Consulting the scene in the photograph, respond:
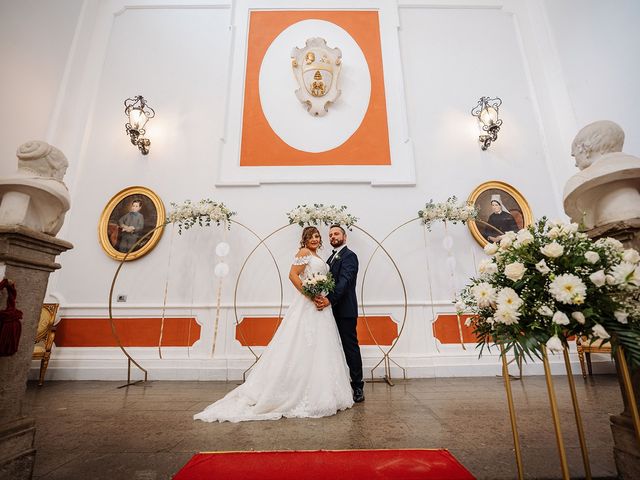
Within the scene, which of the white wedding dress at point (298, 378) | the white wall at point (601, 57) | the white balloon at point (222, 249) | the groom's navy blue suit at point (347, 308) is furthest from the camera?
the white balloon at point (222, 249)

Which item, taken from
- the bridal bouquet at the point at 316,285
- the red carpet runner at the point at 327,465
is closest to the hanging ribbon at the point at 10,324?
the red carpet runner at the point at 327,465

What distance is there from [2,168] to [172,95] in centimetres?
298

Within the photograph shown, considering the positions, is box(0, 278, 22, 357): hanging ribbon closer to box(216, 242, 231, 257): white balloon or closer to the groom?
the groom

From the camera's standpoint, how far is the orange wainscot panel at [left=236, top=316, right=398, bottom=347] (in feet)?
14.5

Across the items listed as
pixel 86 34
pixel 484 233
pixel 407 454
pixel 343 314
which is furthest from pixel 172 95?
pixel 407 454

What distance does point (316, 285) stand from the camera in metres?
2.98

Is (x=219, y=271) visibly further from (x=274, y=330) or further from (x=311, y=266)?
(x=311, y=266)

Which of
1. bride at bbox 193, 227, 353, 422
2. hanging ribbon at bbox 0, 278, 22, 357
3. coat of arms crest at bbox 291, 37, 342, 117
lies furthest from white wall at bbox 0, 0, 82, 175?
coat of arms crest at bbox 291, 37, 342, 117

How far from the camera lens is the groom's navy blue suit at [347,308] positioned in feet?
10.2

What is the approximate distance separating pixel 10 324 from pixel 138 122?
15.1 feet

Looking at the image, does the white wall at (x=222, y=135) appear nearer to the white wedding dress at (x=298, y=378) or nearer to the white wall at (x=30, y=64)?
the white wall at (x=30, y=64)

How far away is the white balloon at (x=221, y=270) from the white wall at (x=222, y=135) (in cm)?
13

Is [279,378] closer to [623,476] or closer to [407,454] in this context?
[407,454]

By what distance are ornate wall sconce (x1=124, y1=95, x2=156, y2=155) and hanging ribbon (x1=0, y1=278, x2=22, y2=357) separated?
4.20 m
